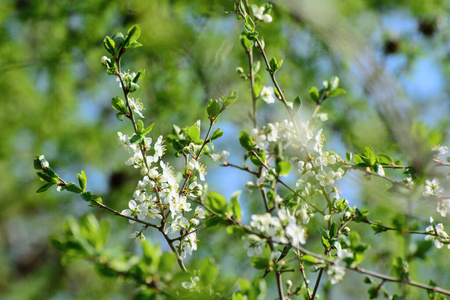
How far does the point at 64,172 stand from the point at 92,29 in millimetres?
1201

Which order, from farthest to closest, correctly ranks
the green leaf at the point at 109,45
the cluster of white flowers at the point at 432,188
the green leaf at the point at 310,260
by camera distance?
the cluster of white flowers at the point at 432,188, the green leaf at the point at 109,45, the green leaf at the point at 310,260

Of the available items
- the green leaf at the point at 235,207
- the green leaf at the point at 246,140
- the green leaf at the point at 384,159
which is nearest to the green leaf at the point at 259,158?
the green leaf at the point at 246,140

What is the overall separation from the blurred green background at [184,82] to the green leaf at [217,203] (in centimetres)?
32

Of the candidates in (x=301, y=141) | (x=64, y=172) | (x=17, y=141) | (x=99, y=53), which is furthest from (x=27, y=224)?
(x=301, y=141)

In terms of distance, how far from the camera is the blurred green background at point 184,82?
151 cm

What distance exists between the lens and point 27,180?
122 inches

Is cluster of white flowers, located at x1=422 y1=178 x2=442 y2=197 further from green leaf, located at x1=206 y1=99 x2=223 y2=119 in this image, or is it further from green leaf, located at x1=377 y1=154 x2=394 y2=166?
green leaf, located at x1=206 y1=99 x2=223 y2=119

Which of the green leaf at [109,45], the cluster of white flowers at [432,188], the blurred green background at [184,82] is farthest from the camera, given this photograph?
the blurred green background at [184,82]

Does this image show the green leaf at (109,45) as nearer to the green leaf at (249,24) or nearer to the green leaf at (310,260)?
the green leaf at (249,24)

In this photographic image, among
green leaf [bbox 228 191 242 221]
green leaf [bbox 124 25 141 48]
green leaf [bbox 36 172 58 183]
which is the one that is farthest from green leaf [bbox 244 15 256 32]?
green leaf [bbox 36 172 58 183]

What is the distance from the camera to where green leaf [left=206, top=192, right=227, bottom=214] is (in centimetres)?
48

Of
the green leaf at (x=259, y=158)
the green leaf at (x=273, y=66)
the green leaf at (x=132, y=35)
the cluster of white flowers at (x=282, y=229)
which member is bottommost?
the cluster of white flowers at (x=282, y=229)

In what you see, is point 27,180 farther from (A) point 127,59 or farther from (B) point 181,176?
(B) point 181,176

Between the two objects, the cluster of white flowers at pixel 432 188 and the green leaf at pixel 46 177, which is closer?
the green leaf at pixel 46 177
